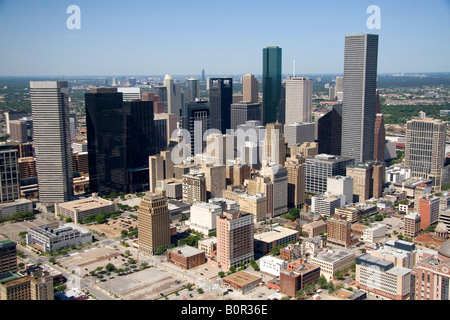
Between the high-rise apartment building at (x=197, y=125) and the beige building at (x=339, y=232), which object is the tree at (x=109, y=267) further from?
the high-rise apartment building at (x=197, y=125)

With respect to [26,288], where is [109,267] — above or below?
below

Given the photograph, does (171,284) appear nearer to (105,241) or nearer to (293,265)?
(293,265)

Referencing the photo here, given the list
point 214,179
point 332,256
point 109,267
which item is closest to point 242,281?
point 332,256

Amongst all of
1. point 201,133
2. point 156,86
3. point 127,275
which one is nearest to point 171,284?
point 127,275

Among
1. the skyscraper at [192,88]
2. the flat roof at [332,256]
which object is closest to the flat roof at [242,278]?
the flat roof at [332,256]

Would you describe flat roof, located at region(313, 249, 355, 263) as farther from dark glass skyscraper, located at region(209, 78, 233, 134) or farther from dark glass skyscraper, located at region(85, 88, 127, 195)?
dark glass skyscraper, located at region(209, 78, 233, 134)

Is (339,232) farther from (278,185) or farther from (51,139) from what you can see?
(51,139)

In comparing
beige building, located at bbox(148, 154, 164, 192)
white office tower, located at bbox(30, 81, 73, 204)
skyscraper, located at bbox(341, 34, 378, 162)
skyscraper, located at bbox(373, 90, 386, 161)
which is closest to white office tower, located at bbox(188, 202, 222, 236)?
beige building, located at bbox(148, 154, 164, 192)
